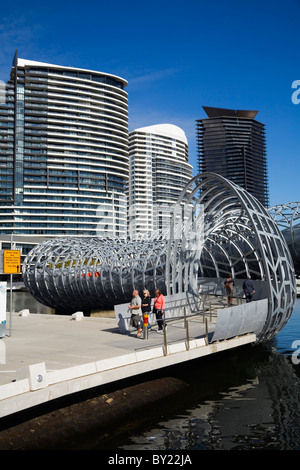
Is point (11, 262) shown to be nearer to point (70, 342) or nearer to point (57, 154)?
point (70, 342)

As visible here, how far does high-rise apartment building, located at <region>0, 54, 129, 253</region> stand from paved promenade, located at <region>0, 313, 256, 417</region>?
91.7 m

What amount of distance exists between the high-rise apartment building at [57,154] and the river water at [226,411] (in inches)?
3694

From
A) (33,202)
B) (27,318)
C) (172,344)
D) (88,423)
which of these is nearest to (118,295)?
(27,318)

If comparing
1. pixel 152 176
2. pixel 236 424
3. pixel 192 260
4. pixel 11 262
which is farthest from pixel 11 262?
pixel 152 176

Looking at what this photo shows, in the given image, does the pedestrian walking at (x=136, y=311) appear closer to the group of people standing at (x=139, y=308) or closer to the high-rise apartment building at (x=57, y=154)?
the group of people standing at (x=139, y=308)

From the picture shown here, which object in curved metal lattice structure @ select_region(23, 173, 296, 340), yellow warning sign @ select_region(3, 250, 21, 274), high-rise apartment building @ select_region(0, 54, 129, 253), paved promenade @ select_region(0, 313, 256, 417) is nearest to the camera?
paved promenade @ select_region(0, 313, 256, 417)

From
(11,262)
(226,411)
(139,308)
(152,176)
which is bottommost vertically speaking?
(226,411)

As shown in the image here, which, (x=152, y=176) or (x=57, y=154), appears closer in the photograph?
(x=57, y=154)

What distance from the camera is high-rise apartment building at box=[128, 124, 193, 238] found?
6481 inches

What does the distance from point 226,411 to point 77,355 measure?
440 cm

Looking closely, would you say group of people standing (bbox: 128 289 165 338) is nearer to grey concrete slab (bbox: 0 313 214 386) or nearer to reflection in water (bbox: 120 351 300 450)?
grey concrete slab (bbox: 0 313 214 386)

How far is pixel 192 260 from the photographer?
24.0 metres

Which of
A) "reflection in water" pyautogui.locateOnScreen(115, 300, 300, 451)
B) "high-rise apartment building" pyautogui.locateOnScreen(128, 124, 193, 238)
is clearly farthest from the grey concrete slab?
"high-rise apartment building" pyautogui.locateOnScreen(128, 124, 193, 238)

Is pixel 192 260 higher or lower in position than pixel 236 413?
higher
